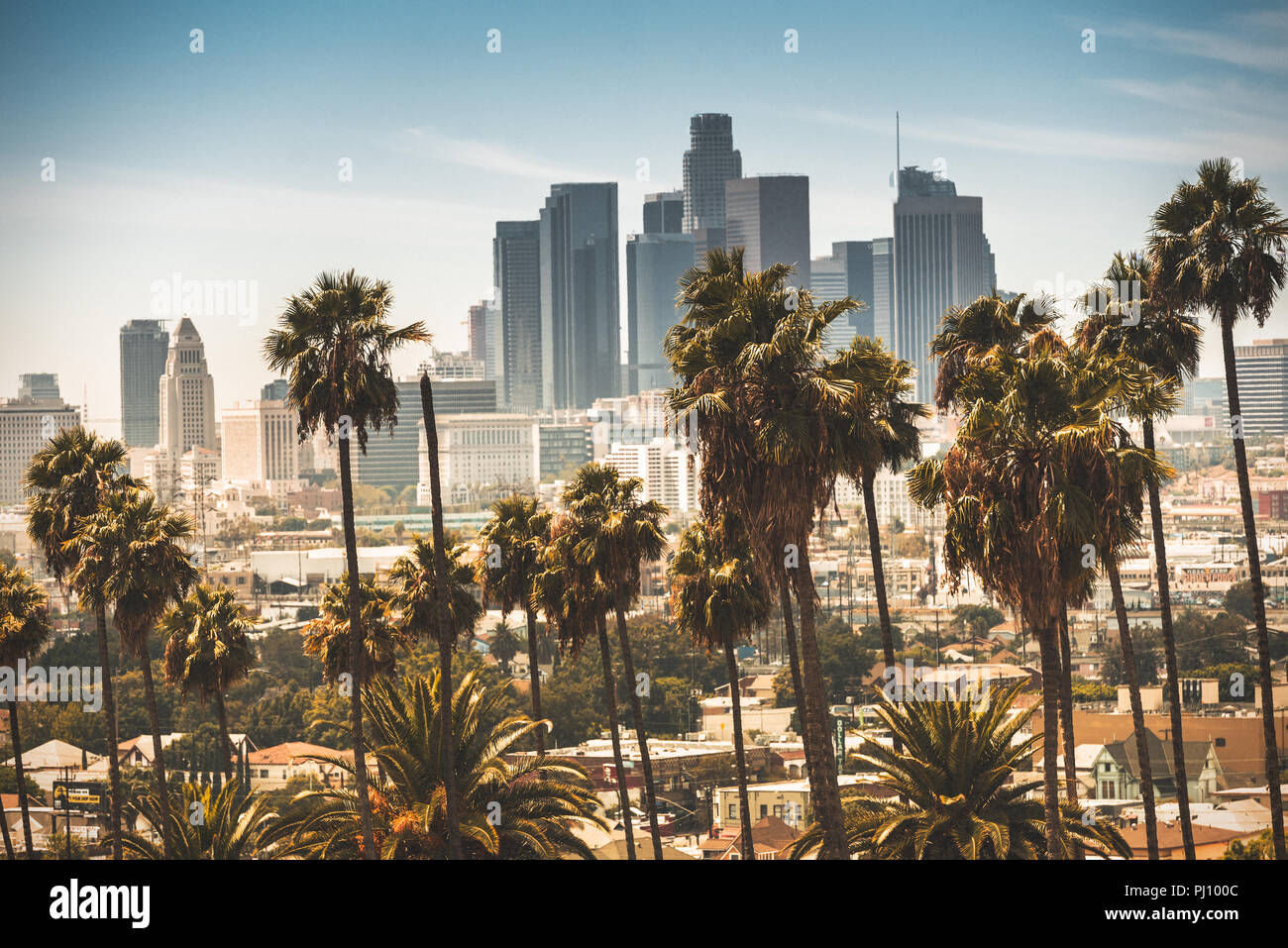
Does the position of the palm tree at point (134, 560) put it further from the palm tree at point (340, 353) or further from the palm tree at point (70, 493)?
the palm tree at point (340, 353)

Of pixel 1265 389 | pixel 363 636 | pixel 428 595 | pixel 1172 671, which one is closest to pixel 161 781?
pixel 363 636

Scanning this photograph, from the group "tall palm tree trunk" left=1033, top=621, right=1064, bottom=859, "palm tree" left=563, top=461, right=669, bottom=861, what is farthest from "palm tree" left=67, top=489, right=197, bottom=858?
"tall palm tree trunk" left=1033, top=621, right=1064, bottom=859

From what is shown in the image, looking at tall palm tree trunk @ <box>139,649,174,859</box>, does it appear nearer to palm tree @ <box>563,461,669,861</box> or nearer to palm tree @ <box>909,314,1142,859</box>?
palm tree @ <box>563,461,669,861</box>

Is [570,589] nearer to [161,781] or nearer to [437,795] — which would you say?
[437,795]

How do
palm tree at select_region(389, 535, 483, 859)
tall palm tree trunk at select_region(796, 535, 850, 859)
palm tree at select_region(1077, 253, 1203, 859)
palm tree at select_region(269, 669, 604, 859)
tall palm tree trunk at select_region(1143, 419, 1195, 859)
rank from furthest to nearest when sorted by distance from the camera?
1. palm tree at select_region(389, 535, 483, 859)
2. palm tree at select_region(1077, 253, 1203, 859)
3. tall palm tree trunk at select_region(1143, 419, 1195, 859)
4. palm tree at select_region(269, 669, 604, 859)
5. tall palm tree trunk at select_region(796, 535, 850, 859)

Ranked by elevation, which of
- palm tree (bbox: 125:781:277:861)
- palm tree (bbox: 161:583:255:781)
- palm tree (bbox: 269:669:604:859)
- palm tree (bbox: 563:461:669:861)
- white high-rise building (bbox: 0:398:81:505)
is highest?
white high-rise building (bbox: 0:398:81:505)

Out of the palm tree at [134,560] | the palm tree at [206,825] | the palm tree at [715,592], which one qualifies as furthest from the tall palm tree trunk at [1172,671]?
the palm tree at [134,560]
